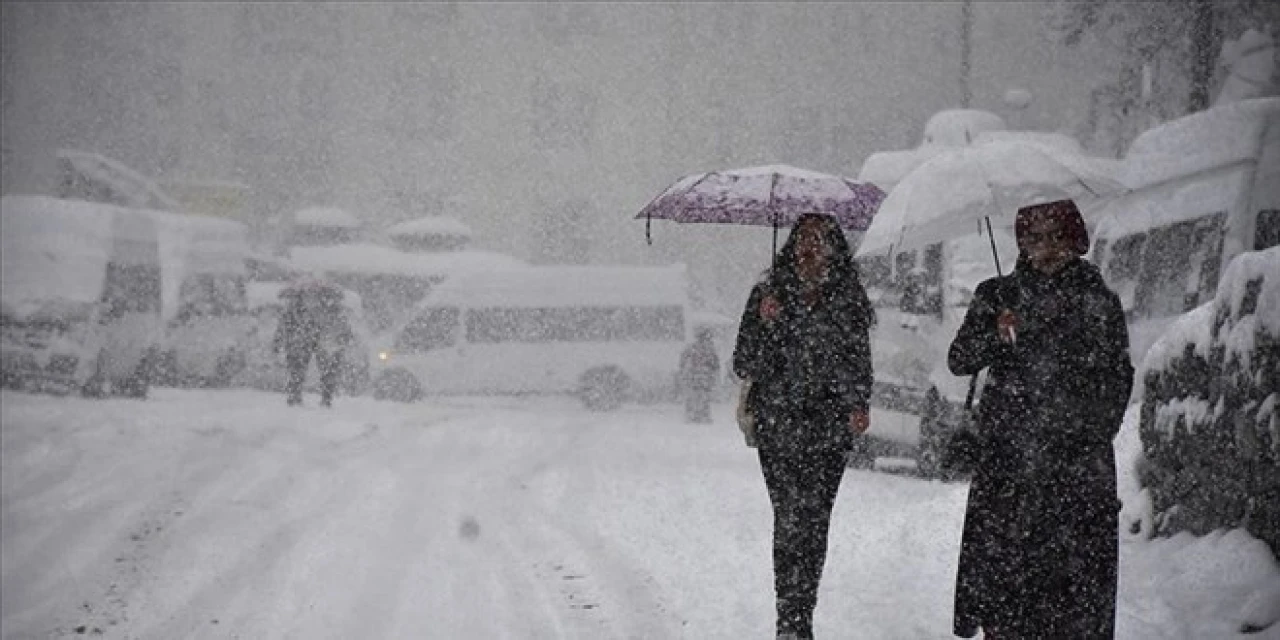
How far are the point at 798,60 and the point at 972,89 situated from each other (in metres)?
5.54

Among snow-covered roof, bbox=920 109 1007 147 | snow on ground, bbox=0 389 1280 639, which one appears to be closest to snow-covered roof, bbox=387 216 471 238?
snow-covered roof, bbox=920 109 1007 147

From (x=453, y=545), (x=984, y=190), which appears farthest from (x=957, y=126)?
(x=984, y=190)

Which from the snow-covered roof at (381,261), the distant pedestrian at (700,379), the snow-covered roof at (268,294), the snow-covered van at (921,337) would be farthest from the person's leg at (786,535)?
the snow-covered roof at (381,261)

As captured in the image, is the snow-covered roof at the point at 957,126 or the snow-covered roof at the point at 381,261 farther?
the snow-covered roof at the point at 381,261

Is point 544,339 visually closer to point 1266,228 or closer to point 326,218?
point 1266,228

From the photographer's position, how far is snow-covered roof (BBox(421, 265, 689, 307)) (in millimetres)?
20391

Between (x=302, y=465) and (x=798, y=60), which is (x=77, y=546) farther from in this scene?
(x=798, y=60)

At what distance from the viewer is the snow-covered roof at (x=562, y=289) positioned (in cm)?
2039

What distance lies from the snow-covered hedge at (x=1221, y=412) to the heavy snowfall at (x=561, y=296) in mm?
27

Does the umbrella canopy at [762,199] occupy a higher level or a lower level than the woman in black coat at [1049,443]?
higher

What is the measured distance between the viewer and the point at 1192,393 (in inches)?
249

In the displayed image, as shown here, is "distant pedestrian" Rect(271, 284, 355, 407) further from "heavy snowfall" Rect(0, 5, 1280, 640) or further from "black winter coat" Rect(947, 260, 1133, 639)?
"black winter coat" Rect(947, 260, 1133, 639)

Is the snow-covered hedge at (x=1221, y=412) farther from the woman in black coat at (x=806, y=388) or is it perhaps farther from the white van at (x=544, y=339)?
the white van at (x=544, y=339)

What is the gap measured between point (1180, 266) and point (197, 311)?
606 inches
